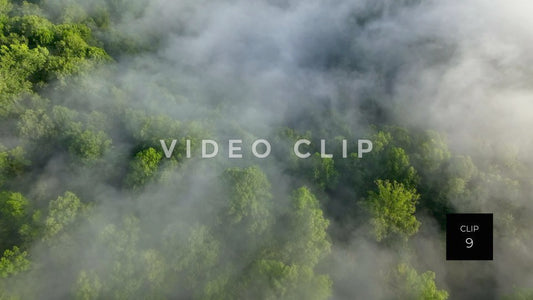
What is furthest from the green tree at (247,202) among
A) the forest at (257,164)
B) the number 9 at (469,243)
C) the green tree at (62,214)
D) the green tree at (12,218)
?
the number 9 at (469,243)

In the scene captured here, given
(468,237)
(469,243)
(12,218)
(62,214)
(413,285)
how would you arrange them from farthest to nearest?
(468,237), (469,243), (12,218), (413,285), (62,214)

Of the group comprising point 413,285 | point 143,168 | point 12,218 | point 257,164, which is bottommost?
point 413,285

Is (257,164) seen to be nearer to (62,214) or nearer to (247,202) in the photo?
(247,202)

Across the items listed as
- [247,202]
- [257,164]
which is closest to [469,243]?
[257,164]

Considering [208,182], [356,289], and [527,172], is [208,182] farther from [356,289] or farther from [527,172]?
[527,172]

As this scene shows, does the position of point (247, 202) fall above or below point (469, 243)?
above

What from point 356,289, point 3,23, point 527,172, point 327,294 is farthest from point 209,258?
point 3,23
